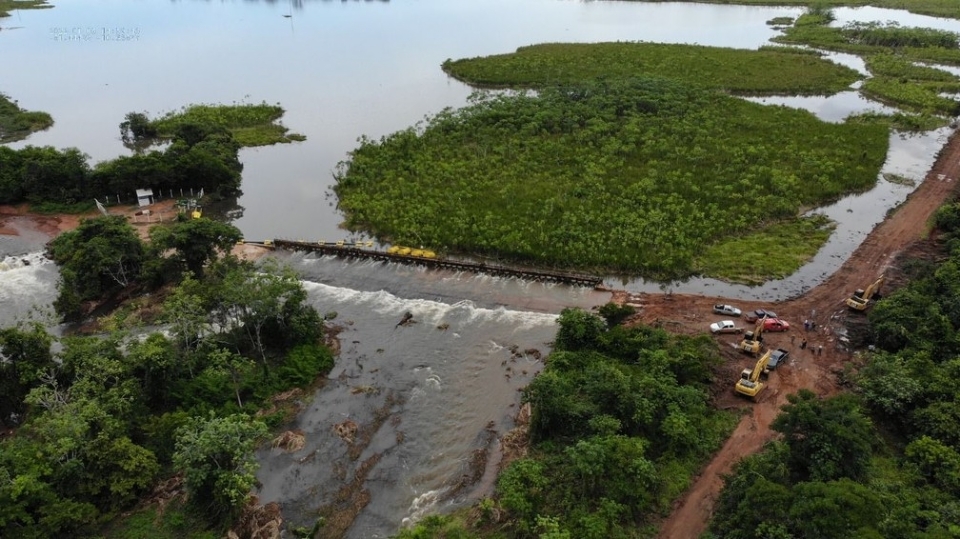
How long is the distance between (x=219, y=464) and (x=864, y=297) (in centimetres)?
3566

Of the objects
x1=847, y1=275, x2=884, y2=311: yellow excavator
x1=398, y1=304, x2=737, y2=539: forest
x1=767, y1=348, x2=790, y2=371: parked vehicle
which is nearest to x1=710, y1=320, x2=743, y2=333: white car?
x1=398, y1=304, x2=737, y2=539: forest

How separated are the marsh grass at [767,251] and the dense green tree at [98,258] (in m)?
38.3

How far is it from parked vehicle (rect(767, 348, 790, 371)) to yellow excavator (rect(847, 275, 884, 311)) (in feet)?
24.0

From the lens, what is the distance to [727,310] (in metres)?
33.7

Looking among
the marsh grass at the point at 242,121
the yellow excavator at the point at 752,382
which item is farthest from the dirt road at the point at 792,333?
the marsh grass at the point at 242,121

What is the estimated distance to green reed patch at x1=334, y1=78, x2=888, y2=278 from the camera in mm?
41562

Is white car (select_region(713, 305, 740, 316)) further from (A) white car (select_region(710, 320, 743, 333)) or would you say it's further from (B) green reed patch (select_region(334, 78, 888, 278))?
(B) green reed patch (select_region(334, 78, 888, 278))

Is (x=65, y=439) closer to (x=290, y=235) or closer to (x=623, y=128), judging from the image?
(x=290, y=235)

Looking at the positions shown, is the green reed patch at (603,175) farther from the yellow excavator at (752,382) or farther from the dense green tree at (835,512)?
the dense green tree at (835,512)

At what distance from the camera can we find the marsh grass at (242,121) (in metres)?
65.1

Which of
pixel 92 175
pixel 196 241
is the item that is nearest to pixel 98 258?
pixel 196 241

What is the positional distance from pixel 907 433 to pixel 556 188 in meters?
30.0

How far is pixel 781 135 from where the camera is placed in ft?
192

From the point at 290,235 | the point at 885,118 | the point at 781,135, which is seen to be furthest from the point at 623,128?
the point at 290,235
